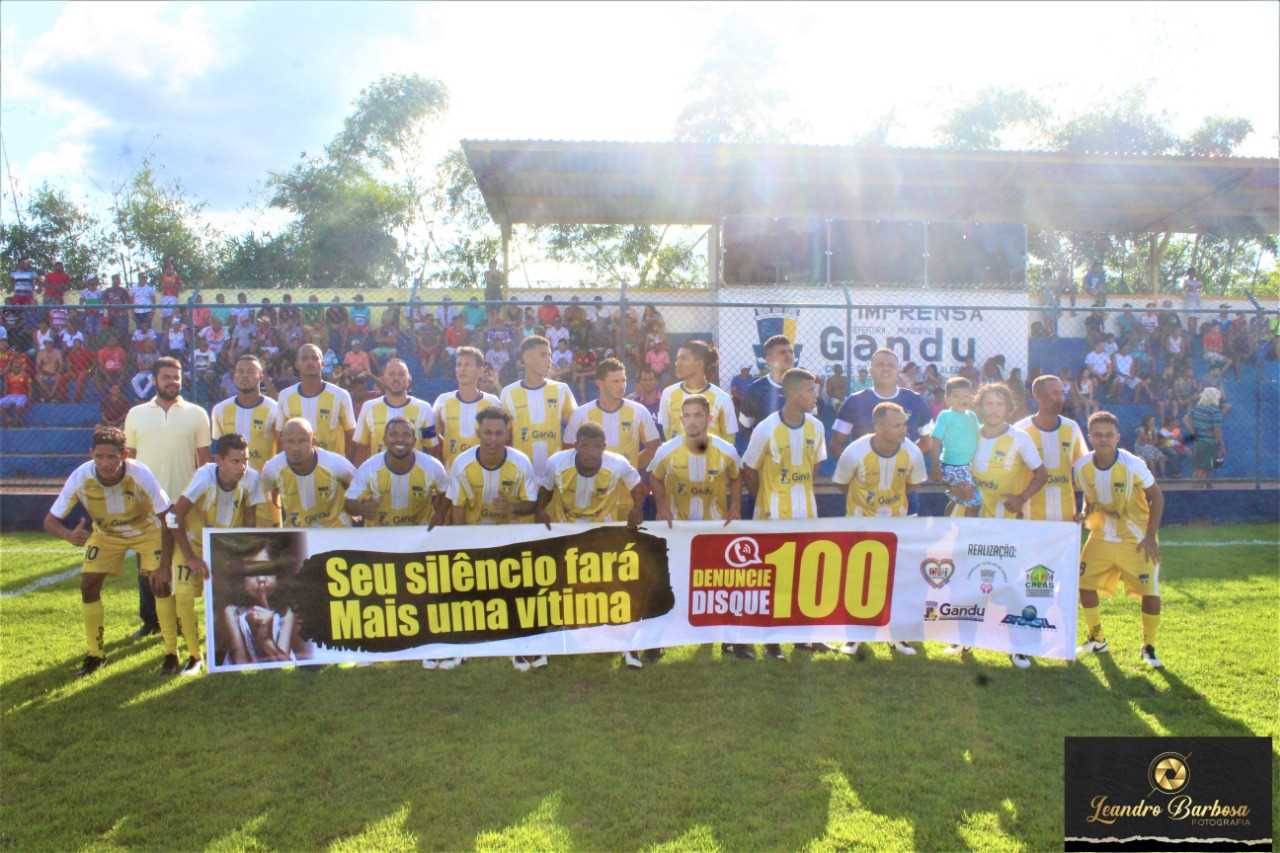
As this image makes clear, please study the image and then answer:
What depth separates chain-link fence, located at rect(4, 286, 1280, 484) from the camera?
42.9ft

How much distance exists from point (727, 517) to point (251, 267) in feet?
108

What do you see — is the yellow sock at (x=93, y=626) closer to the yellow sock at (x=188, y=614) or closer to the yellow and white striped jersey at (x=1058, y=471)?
the yellow sock at (x=188, y=614)

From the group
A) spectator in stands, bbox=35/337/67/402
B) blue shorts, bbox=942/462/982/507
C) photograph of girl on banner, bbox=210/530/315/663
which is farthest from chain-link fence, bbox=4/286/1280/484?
photograph of girl on banner, bbox=210/530/315/663

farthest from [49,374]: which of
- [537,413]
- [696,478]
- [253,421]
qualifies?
[696,478]

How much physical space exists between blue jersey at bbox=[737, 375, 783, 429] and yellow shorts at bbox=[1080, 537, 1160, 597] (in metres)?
2.49

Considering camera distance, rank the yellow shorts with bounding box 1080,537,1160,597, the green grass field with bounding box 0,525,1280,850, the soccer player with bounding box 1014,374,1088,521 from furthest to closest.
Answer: the soccer player with bounding box 1014,374,1088,521 < the yellow shorts with bounding box 1080,537,1160,597 < the green grass field with bounding box 0,525,1280,850

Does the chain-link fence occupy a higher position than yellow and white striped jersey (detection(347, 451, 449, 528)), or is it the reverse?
the chain-link fence

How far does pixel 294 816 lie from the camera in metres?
4.16

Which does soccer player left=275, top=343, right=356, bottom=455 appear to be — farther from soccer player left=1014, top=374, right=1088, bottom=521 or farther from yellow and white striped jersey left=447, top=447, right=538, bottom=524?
soccer player left=1014, top=374, right=1088, bottom=521

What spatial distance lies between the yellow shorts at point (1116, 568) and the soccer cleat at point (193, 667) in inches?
245

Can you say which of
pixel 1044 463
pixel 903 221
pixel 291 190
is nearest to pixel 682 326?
pixel 903 221

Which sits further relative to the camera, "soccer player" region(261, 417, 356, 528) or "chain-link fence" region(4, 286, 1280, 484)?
"chain-link fence" region(4, 286, 1280, 484)

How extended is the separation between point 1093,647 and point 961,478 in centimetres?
148

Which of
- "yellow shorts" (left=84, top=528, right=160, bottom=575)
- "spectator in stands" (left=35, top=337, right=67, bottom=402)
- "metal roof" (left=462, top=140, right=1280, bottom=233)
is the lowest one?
"yellow shorts" (left=84, top=528, right=160, bottom=575)
